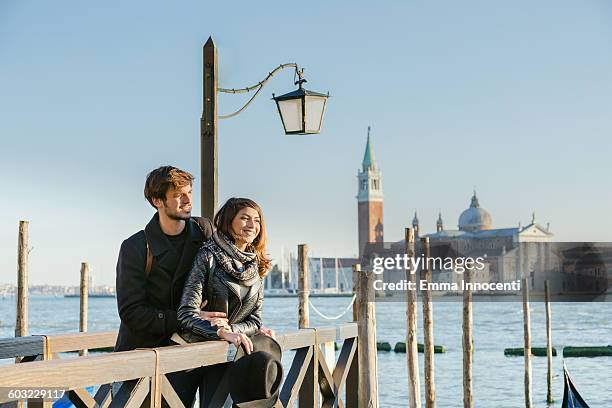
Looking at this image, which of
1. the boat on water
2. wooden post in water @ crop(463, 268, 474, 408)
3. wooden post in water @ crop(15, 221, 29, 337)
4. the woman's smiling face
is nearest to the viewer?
the woman's smiling face

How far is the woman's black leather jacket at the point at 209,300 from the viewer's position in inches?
95.8

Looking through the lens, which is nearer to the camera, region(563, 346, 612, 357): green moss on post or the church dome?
region(563, 346, 612, 357): green moss on post

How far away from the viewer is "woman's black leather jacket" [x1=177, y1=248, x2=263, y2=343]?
243 centimetres

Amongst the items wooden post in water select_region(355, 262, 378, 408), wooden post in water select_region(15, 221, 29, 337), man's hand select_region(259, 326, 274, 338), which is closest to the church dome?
wooden post in water select_region(15, 221, 29, 337)

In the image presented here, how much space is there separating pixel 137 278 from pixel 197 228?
244 mm

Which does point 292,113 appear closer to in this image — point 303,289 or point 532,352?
point 303,289

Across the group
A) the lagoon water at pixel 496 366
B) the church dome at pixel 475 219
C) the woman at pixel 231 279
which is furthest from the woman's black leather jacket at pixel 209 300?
the church dome at pixel 475 219

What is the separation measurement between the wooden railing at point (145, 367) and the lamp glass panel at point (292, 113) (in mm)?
A: 1026

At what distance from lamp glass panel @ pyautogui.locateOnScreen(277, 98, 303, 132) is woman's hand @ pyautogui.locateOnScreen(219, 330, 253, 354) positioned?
1.90 metres

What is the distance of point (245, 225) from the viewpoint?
2541mm

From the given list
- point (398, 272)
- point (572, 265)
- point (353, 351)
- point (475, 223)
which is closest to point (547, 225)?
point (475, 223)

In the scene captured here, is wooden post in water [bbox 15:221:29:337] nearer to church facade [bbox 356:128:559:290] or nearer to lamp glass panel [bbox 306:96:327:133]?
lamp glass panel [bbox 306:96:327:133]

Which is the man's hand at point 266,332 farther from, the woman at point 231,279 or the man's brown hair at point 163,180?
the man's brown hair at point 163,180

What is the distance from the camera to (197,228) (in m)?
2.60
